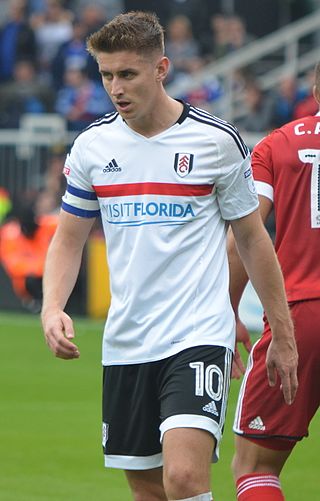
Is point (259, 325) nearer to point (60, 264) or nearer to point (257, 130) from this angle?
point (257, 130)

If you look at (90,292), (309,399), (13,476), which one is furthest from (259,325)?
(309,399)

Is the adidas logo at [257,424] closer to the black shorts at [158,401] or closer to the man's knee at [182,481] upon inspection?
the black shorts at [158,401]

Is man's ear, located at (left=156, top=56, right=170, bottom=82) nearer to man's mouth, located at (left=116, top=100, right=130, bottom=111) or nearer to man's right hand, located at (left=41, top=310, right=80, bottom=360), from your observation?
man's mouth, located at (left=116, top=100, right=130, bottom=111)

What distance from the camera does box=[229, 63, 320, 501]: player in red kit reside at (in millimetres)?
5816

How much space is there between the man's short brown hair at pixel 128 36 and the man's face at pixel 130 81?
0.03 m

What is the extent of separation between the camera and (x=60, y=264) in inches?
219

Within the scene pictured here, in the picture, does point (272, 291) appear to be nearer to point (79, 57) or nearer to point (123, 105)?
point (123, 105)

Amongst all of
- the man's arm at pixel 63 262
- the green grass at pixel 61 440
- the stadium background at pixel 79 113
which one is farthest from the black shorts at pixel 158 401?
the stadium background at pixel 79 113

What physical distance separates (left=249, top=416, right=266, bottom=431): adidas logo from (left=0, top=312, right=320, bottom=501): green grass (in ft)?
6.55

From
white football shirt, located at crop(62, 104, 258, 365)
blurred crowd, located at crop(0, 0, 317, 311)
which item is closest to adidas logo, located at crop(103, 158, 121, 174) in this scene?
white football shirt, located at crop(62, 104, 258, 365)

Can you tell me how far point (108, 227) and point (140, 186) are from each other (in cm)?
24

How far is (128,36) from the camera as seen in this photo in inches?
208

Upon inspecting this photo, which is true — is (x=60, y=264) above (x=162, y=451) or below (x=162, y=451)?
above

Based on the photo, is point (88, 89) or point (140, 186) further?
point (88, 89)
